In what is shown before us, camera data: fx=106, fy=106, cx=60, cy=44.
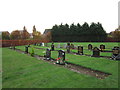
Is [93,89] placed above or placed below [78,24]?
below

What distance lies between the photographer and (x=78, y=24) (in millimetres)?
54938

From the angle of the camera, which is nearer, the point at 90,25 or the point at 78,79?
the point at 78,79

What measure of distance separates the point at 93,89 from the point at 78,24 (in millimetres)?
52485

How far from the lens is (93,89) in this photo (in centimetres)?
465

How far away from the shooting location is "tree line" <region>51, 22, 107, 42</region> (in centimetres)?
5053

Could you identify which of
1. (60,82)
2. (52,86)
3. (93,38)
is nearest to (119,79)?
(60,82)

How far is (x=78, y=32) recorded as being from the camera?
53.1 metres

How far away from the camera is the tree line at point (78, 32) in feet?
166

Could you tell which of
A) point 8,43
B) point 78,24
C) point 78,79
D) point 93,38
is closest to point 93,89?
point 78,79

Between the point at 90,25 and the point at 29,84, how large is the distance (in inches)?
2035

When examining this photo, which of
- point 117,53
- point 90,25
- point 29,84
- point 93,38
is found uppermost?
point 90,25

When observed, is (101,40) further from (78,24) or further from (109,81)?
(109,81)

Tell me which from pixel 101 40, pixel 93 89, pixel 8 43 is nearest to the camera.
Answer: pixel 93 89

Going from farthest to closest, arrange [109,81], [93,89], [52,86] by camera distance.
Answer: [109,81] → [52,86] → [93,89]
